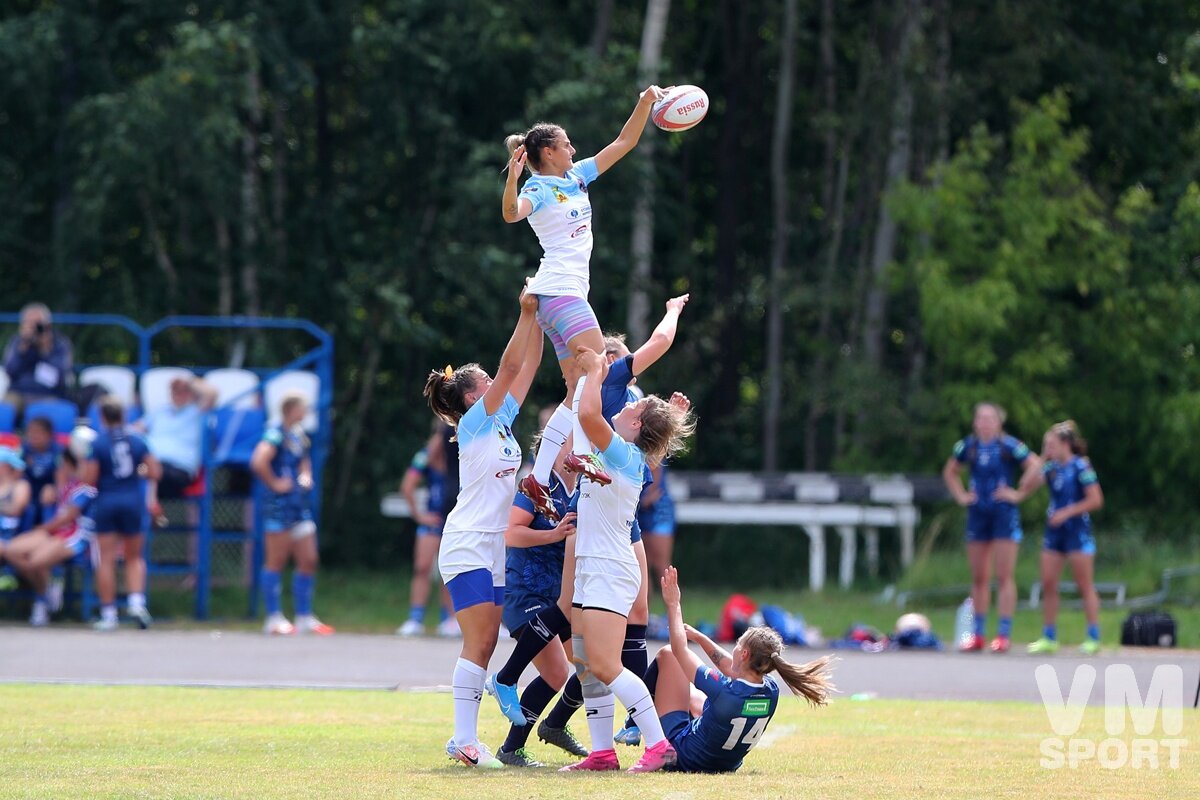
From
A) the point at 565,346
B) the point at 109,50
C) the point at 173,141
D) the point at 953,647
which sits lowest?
the point at 953,647

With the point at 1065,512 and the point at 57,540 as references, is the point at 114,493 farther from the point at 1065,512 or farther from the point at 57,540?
the point at 1065,512

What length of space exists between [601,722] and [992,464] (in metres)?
8.10

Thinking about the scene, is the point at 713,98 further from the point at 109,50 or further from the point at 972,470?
the point at 972,470

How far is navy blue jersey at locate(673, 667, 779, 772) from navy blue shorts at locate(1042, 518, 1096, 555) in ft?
25.9

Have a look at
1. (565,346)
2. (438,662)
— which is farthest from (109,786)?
(438,662)

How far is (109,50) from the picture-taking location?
22.6 m

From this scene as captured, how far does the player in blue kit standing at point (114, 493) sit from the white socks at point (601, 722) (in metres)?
8.74

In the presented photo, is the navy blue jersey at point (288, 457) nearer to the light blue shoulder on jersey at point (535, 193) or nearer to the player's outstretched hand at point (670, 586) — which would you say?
the light blue shoulder on jersey at point (535, 193)

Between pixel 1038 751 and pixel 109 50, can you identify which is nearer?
pixel 1038 751

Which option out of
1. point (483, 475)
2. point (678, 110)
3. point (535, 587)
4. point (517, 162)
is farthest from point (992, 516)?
point (483, 475)

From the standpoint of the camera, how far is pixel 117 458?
51.1 ft

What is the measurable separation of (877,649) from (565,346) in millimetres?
6857

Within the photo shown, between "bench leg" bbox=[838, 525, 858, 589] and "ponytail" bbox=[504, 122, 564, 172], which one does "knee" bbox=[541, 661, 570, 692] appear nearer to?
"ponytail" bbox=[504, 122, 564, 172]

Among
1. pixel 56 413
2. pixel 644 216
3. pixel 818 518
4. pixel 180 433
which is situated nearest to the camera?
pixel 56 413
